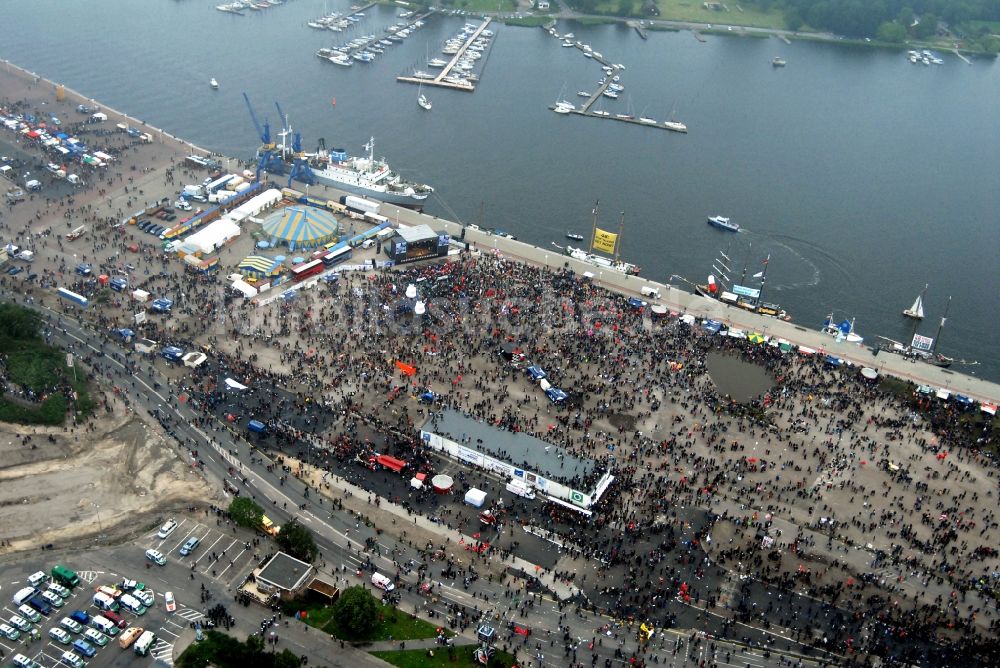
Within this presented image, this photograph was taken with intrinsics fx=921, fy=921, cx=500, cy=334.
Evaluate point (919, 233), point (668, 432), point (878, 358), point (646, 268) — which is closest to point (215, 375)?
point (668, 432)

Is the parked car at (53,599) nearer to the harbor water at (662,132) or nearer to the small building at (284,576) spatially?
the small building at (284,576)

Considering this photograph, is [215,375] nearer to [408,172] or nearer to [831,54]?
[408,172]

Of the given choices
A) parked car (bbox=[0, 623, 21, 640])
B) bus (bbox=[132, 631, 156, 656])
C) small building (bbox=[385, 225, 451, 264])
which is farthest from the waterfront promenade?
parked car (bbox=[0, 623, 21, 640])

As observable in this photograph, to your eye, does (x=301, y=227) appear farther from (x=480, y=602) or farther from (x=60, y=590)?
(x=480, y=602)

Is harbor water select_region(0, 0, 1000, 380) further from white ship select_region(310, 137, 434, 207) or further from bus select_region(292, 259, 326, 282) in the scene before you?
bus select_region(292, 259, 326, 282)

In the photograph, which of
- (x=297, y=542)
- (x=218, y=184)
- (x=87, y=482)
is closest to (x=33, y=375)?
(x=87, y=482)

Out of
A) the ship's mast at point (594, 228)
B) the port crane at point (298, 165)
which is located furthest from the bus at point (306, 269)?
the ship's mast at point (594, 228)

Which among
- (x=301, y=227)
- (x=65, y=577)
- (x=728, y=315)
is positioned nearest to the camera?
(x=65, y=577)
